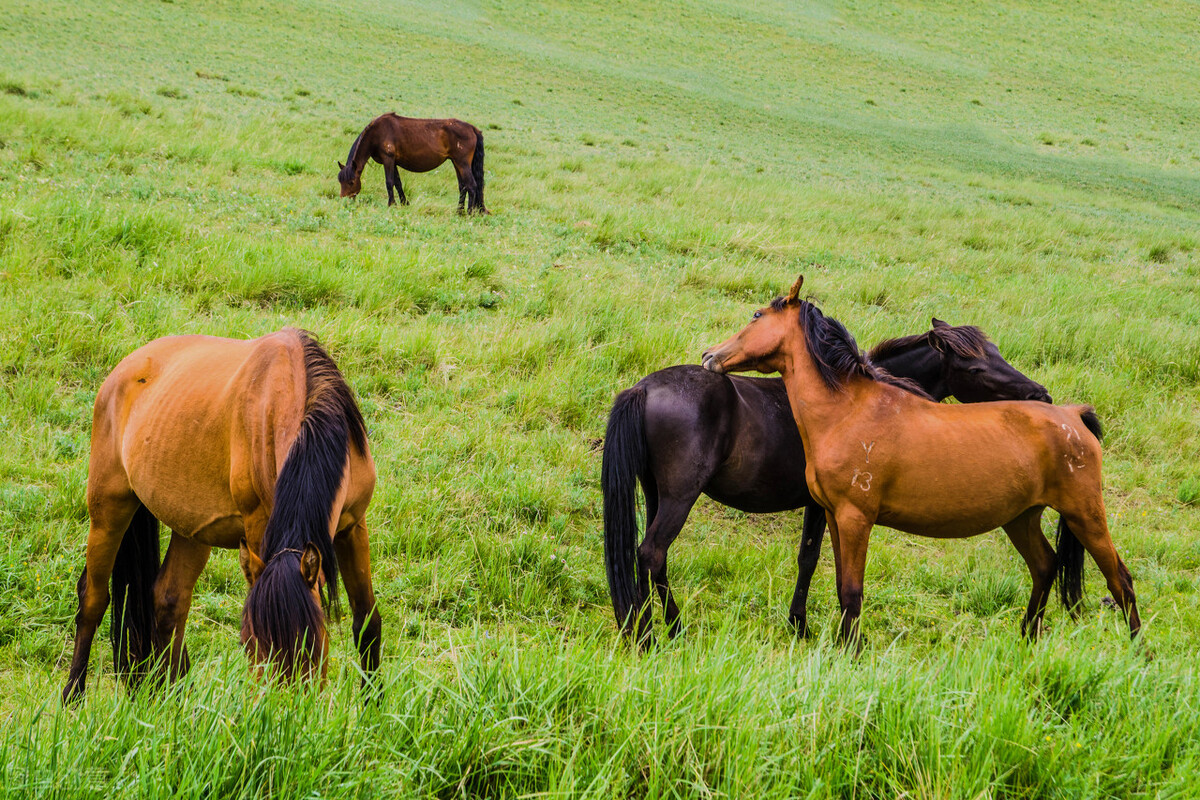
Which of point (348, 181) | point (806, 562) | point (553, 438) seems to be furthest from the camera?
point (348, 181)

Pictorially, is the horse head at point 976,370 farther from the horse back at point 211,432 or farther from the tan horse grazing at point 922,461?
the horse back at point 211,432

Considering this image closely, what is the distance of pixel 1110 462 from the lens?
23.8ft

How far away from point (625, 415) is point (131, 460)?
2.61m

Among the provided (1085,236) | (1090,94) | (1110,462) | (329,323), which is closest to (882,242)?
(1085,236)

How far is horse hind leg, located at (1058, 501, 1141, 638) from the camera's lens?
4633mm

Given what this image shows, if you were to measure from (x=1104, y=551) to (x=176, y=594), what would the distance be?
4.84m

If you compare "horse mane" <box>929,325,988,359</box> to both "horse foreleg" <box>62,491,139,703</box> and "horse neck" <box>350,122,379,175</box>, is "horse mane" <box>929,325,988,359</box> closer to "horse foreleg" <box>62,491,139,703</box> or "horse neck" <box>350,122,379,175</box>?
"horse foreleg" <box>62,491,139,703</box>

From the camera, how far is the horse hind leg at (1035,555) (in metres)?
5.08

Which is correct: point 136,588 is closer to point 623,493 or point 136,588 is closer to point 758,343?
point 623,493

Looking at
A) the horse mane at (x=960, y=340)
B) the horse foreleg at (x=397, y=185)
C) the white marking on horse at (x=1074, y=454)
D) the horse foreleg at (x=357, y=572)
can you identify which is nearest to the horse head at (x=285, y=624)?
the horse foreleg at (x=357, y=572)

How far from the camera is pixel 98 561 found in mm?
3986

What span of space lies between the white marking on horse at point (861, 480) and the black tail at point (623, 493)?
1221 mm

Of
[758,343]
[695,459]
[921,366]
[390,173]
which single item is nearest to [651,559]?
[695,459]

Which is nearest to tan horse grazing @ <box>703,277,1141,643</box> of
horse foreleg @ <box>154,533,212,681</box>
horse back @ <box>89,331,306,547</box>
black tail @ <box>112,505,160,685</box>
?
horse back @ <box>89,331,306,547</box>
